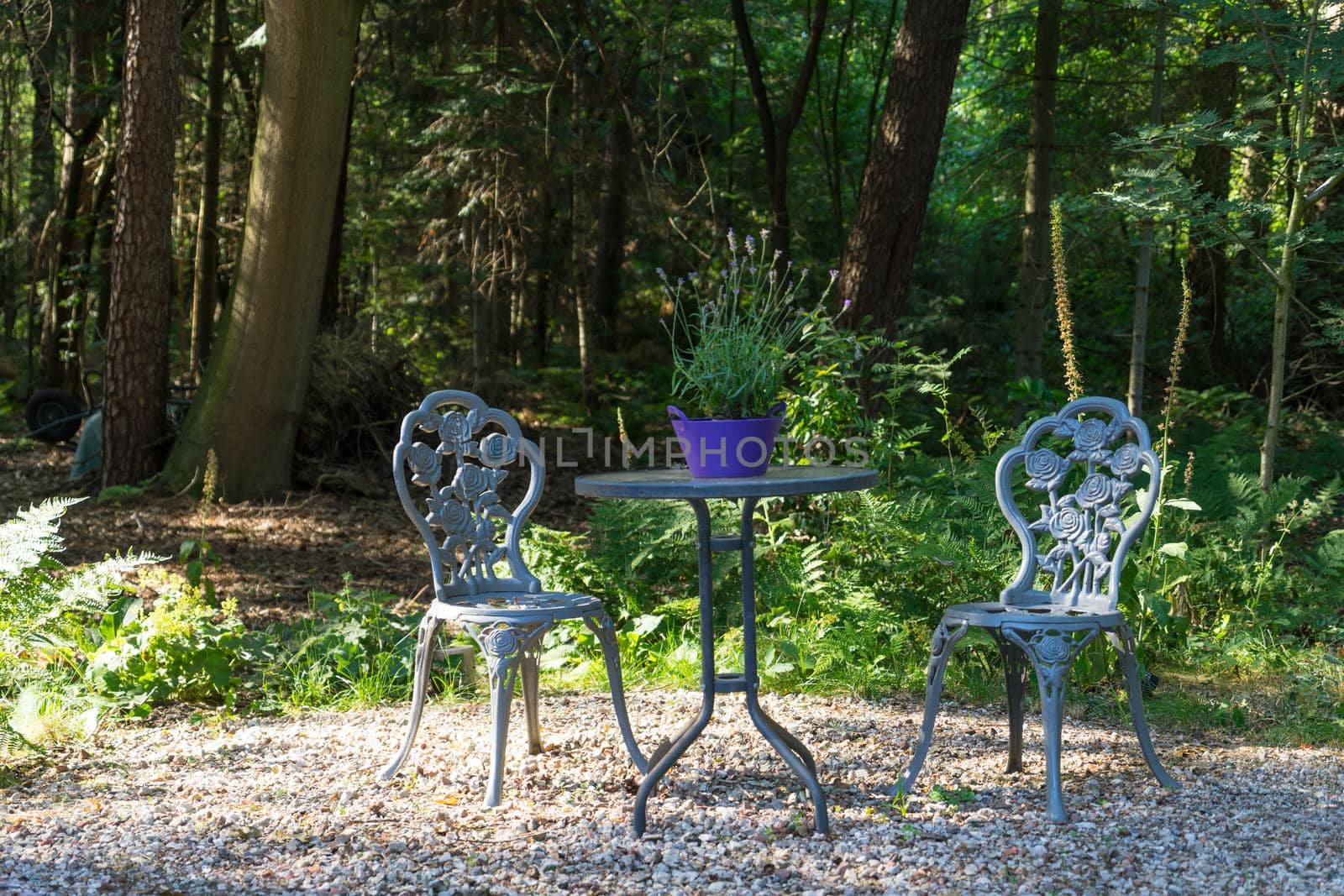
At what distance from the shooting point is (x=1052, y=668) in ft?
9.82

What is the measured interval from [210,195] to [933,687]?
889 cm

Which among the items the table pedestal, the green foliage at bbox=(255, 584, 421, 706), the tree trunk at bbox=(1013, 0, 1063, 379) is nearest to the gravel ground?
the table pedestal

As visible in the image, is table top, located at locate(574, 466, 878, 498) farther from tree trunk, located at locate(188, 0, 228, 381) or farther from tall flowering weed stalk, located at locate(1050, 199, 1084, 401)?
tree trunk, located at locate(188, 0, 228, 381)

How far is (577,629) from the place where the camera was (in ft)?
15.5

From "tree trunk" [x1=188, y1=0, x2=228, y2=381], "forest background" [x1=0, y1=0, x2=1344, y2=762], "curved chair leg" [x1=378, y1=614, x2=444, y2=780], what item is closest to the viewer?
"curved chair leg" [x1=378, y1=614, x2=444, y2=780]

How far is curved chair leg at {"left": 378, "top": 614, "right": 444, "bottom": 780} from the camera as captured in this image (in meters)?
3.29

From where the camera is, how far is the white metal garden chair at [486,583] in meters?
3.06

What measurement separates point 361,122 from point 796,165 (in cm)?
546

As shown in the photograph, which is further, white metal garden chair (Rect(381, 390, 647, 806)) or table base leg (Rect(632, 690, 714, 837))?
white metal garden chair (Rect(381, 390, 647, 806))

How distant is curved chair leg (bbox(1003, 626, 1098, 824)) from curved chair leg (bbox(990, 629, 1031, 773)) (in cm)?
30

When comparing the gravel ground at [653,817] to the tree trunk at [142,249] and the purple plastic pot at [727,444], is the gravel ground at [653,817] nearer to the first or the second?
the purple plastic pot at [727,444]

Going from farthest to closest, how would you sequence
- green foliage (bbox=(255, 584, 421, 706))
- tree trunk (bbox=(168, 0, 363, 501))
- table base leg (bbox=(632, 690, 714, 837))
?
tree trunk (bbox=(168, 0, 363, 501)), green foliage (bbox=(255, 584, 421, 706)), table base leg (bbox=(632, 690, 714, 837))

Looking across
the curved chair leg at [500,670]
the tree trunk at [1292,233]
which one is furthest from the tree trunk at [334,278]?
the tree trunk at [1292,233]

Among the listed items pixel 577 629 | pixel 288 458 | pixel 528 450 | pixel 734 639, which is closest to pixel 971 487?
pixel 734 639
